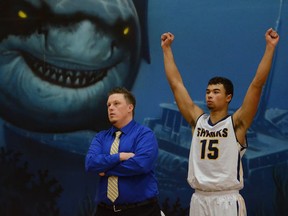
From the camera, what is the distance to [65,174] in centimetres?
546

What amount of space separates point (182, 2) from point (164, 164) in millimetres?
1698

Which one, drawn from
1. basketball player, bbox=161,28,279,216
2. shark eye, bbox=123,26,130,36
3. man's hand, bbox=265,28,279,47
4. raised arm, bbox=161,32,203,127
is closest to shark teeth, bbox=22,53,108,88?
shark eye, bbox=123,26,130,36

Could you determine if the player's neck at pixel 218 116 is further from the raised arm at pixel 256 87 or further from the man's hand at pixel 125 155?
the man's hand at pixel 125 155

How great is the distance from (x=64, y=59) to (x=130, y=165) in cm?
243

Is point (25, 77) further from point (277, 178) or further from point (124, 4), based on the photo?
point (277, 178)

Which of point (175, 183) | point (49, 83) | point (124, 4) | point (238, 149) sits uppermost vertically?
point (124, 4)

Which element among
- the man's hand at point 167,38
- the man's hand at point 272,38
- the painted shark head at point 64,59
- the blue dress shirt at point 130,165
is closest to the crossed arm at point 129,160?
the blue dress shirt at point 130,165

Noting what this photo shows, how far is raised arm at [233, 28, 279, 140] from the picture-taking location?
3707mm

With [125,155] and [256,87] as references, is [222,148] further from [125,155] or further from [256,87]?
[125,155]

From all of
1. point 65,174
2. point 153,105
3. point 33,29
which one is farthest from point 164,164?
point 33,29

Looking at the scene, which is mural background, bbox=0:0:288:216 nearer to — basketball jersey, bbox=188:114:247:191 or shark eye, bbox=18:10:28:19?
shark eye, bbox=18:10:28:19

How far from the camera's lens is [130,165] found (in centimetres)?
340

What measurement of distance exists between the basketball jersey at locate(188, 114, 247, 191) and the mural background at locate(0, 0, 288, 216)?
1.38 m

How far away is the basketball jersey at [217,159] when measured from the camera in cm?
377
